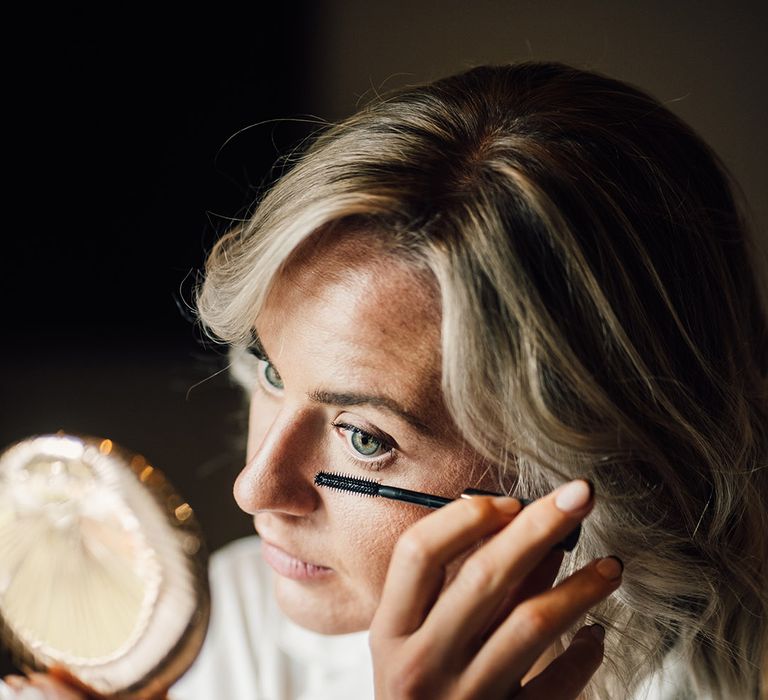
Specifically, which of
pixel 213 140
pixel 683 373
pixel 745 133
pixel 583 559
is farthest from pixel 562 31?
pixel 583 559

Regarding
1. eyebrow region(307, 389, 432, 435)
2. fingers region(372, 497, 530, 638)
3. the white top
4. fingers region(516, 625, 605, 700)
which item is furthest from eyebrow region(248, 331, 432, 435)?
the white top

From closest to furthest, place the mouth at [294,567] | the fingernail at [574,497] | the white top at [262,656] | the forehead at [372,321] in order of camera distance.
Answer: the fingernail at [574,497], the forehead at [372,321], the mouth at [294,567], the white top at [262,656]

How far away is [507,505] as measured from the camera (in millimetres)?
600

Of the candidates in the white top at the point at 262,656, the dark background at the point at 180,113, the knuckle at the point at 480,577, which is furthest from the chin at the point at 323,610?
the dark background at the point at 180,113

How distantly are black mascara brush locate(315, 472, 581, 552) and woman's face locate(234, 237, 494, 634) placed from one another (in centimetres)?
1

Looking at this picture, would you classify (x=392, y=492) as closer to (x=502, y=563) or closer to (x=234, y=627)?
(x=502, y=563)

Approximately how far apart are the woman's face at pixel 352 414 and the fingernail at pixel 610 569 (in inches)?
6.1

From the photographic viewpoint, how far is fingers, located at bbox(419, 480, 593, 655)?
0.57 m

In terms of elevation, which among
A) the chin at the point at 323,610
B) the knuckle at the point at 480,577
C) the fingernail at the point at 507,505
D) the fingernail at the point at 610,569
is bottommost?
the chin at the point at 323,610

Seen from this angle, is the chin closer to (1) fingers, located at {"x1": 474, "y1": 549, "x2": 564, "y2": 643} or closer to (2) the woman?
(2) the woman

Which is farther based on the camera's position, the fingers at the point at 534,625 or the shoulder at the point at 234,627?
the shoulder at the point at 234,627

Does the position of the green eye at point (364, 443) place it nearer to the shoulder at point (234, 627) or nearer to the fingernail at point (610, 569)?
the fingernail at point (610, 569)

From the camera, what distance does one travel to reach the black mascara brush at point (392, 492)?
61 centimetres

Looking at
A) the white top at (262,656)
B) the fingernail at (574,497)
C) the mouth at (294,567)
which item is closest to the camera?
the fingernail at (574,497)
